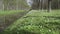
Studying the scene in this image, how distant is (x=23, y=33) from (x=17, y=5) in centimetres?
1249

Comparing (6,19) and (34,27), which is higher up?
(6,19)

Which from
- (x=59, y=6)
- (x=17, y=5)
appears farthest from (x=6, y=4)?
Result: (x=59, y=6)

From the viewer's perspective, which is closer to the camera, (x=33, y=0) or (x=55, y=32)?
(x=55, y=32)

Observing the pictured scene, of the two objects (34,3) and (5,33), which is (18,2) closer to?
(34,3)

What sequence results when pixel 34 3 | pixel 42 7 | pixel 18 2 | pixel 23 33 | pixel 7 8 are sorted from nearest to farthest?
pixel 23 33
pixel 7 8
pixel 18 2
pixel 42 7
pixel 34 3

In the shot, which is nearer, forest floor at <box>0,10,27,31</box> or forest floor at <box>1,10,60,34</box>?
forest floor at <box>1,10,60,34</box>

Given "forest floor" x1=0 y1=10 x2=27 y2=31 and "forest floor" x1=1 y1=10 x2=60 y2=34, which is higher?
"forest floor" x1=0 y1=10 x2=27 y2=31

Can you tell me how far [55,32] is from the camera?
7191 millimetres

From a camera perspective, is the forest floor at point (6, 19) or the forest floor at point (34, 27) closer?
the forest floor at point (34, 27)

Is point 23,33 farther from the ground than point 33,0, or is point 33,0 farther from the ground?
point 33,0

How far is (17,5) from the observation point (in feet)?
63.5

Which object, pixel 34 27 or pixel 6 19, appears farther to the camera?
pixel 6 19

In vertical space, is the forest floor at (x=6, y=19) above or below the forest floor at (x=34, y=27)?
above

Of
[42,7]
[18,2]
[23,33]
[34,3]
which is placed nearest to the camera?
[23,33]
